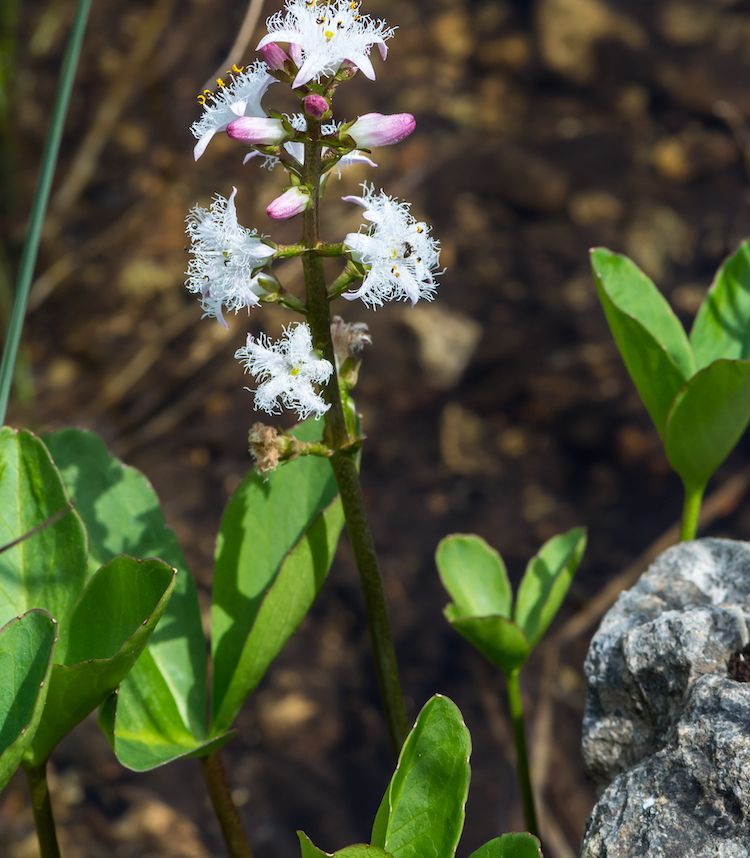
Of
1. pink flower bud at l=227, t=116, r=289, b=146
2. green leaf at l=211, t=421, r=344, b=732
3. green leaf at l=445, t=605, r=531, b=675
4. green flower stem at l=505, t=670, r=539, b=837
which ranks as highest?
pink flower bud at l=227, t=116, r=289, b=146

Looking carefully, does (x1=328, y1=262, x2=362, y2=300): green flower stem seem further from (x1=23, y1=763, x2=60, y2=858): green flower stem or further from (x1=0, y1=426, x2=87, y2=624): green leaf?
(x1=23, y1=763, x2=60, y2=858): green flower stem

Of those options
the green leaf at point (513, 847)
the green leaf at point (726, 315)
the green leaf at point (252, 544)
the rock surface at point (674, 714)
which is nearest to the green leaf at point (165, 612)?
the green leaf at point (252, 544)

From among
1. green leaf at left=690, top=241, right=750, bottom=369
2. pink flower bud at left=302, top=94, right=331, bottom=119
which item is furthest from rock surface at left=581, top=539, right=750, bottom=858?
pink flower bud at left=302, top=94, right=331, bottom=119

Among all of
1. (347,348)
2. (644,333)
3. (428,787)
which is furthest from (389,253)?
(428,787)

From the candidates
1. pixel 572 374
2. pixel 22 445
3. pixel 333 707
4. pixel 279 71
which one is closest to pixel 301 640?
pixel 333 707

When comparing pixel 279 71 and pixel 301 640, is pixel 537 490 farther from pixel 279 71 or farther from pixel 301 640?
pixel 279 71

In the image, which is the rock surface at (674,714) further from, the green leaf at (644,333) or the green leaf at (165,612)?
the green leaf at (165,612)

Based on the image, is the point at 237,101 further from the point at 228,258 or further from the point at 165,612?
the point at 165,612
